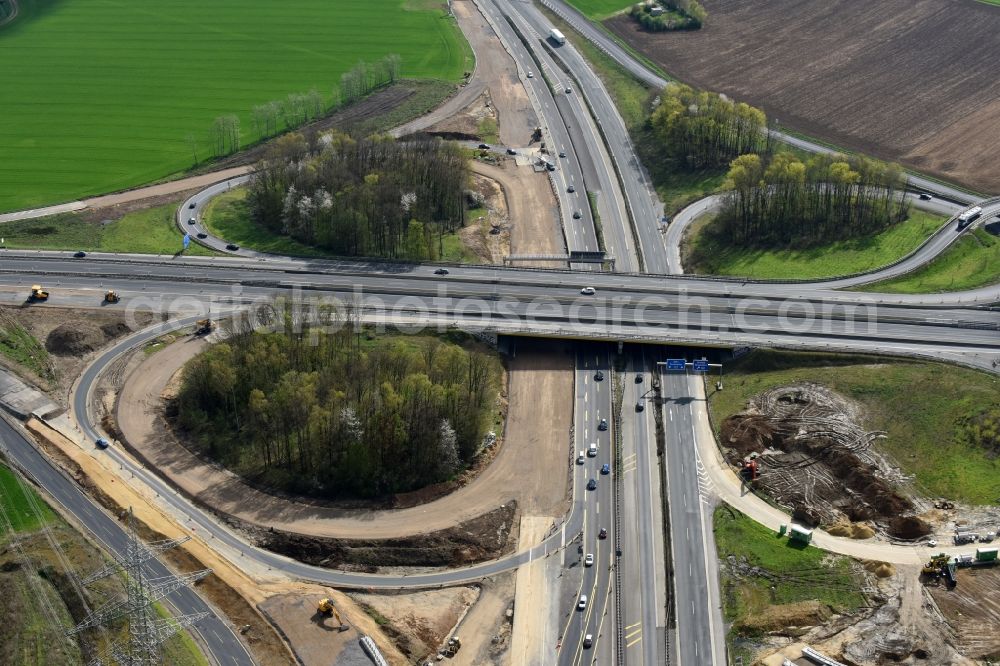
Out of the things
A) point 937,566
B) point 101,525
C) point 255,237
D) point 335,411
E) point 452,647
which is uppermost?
point 255,237

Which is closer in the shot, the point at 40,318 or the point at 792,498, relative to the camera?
the point at 792,498

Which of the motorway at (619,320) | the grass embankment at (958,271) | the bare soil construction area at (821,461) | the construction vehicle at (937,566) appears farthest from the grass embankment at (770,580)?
the grass embankment at (958,271)

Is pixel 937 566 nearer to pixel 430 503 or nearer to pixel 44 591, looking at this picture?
pixel 430 503

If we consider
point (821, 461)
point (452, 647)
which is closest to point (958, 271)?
point (821, 461)

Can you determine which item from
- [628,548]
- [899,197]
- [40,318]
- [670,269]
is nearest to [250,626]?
[628,548]

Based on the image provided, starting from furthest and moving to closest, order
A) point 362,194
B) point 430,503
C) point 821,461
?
point 362,194
point 821,461
point 430,503

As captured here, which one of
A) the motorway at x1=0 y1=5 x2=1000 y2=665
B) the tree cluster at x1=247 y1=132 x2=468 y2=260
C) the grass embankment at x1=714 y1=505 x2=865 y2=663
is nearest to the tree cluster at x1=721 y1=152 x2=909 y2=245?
the motorway at x1=0 y1=5 x2=1000 y2=665

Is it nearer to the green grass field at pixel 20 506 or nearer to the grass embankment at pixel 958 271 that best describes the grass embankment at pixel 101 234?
the green grass field at pixel 20 506

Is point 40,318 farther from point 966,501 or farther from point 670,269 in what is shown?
point 966,501
